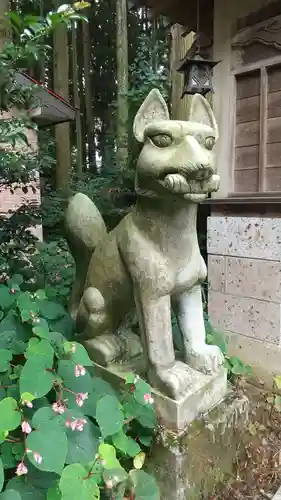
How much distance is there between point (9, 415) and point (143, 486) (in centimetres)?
50

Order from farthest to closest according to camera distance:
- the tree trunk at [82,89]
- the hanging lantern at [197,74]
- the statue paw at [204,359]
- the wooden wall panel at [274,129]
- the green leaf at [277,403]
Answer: the tree trunk at [82,89]
the wooden wall panel at [274,129]
the hanging lantern at [197,74]
the green leaf at [277,403]
the statue paw at [204,359]

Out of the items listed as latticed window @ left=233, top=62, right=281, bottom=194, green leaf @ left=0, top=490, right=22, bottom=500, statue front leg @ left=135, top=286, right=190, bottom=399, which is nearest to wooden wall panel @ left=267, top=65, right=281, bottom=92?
latticed window @ left=233, top=62, right=281, bottom=194

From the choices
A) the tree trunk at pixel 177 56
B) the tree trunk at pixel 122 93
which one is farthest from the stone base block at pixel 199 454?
the tree trunk at pixel 122 93

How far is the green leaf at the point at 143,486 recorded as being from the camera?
124 cm

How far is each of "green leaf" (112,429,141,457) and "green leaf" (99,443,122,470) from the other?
120 millimetres

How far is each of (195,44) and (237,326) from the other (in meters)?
2.09

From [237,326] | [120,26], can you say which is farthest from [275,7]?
[120,26]

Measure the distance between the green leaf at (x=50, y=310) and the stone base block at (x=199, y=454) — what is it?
0.81 m

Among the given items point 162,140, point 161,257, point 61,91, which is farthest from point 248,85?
point 61,91

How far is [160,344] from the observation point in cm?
149

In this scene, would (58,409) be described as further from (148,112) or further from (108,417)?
(148,112)

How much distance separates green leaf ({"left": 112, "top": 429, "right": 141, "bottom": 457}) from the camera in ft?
4.29

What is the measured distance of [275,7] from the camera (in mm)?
2709

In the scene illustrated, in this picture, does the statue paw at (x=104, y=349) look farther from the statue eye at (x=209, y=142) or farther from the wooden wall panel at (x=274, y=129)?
the wooden wall panel at (x=274, y=129)
